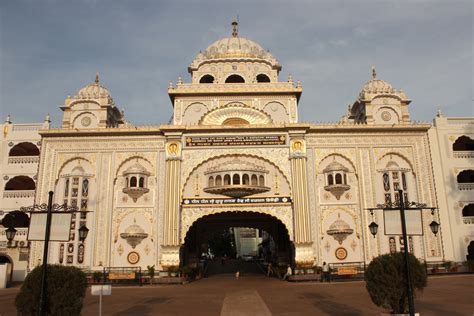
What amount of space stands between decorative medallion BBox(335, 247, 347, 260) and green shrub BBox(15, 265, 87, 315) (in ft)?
69.3

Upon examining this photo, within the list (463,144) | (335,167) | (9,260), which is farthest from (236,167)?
(463,144)

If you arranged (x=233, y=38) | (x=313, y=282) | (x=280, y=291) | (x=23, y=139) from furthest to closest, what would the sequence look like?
(x=233, y=38), (x=23, y=139), (x=313, y=282), (x=280, y=291)

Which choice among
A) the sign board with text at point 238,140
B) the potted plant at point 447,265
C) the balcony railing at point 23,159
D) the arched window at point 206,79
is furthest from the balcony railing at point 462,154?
the balcony railing at point 23,159

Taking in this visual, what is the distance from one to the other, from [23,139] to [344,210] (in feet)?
80.0

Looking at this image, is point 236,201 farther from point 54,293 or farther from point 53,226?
point 54,293

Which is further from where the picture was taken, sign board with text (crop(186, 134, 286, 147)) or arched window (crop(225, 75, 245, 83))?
arched window (crop(225, 75, 245, 83))

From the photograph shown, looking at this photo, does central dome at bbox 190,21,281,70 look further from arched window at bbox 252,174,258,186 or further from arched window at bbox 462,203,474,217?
arched window at bbox 462,203,474,217

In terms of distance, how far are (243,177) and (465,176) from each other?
18956mm

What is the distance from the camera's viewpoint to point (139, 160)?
99.5 ft

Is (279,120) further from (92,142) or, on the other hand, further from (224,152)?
(92,142)

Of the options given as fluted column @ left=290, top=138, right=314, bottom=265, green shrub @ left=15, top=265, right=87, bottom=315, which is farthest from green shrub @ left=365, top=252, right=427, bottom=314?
fluted column @ left=290, top=138, right=314, bottom=265

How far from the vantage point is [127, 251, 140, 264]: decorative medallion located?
2842 cm

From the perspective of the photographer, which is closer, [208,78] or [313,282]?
[313,282]

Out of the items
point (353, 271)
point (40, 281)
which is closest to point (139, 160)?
point (353, 271)
